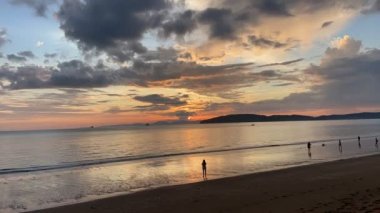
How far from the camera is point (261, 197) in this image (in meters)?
24.3

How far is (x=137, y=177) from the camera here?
3881cm

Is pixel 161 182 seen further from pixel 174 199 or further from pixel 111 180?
pixel 174 199

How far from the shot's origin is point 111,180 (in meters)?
37.0

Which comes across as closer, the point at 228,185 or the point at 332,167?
the point at 228,185

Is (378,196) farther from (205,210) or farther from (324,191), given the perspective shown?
(205,210)

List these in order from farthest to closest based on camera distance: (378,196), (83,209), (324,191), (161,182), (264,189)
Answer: (161,182)
(264,189)
(324,191)
(83,209)
(378,196)

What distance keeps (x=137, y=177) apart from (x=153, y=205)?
15.5m

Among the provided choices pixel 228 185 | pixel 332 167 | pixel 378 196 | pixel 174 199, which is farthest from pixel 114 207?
pixel 332 167

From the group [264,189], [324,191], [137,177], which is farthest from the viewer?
[137,177]

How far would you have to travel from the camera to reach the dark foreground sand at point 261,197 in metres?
19.8

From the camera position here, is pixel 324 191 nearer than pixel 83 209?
No

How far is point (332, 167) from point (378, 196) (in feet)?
68.1

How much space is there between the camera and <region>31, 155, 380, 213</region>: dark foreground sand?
19797 mm

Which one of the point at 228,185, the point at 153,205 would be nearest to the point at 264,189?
the point at 228,185
